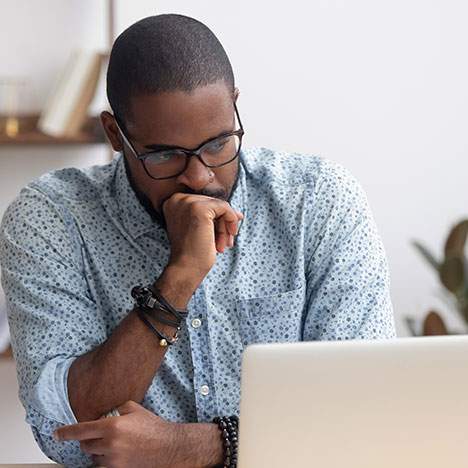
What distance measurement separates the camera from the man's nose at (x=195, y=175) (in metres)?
1.76

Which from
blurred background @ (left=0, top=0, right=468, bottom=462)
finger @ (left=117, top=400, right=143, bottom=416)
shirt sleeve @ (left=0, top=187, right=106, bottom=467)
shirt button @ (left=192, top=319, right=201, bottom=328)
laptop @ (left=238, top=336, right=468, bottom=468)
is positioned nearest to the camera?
laptop @ (left=238, top=336, right=468, bottom=468)

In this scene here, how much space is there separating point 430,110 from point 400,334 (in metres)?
0.65

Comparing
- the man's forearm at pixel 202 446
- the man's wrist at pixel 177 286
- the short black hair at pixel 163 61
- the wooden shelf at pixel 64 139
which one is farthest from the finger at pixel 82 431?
the wooden shelf at pixel 64 139

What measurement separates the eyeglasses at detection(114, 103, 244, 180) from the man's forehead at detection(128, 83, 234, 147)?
0.5 inches

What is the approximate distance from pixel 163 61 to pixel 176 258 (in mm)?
303

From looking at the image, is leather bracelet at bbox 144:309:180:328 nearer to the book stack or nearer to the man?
the man

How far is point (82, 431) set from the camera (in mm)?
1580

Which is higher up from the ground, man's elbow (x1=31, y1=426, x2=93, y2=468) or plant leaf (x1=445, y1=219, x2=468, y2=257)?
man's elbow (x1=31, y1=426, x2=93, y2=468)

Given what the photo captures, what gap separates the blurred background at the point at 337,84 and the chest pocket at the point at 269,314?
4.70 ft

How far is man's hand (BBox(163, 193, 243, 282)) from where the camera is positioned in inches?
70.0

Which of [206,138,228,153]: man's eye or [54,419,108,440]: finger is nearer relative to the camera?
[54,419,108,440]: finger

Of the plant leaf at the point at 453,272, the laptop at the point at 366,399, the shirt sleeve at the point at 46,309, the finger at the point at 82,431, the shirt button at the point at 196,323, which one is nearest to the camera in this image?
the laptop at the point at 366,399

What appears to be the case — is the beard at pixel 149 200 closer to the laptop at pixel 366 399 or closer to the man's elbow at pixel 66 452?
the man's elbow at pixel 66 452

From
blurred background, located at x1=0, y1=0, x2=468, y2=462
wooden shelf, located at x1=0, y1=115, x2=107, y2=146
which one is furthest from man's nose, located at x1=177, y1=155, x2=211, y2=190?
blurred background, located at x1=0, y1=0, x2=468, y2=462
